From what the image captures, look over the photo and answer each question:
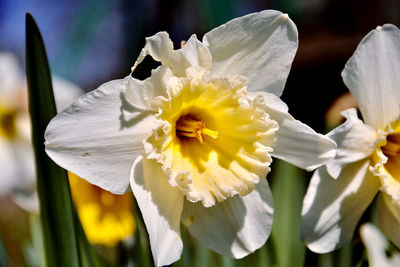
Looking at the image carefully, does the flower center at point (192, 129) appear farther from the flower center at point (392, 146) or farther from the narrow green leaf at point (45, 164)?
the flower center at point (392, 146)

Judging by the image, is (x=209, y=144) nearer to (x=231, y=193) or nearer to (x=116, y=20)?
(x=231, y=193)

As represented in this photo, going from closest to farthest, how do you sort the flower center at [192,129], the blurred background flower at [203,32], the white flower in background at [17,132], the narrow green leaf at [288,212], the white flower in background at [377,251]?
the white flower in background at [377,251] → the flower center at [192,129] → the white flower in background at [17,132] → the narrow green leaf at [288,212] → the blurred background flower at [203,32]

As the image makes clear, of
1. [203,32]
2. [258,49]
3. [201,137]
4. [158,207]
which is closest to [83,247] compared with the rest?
[158,207]

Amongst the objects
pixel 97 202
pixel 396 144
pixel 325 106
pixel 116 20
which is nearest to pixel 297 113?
pixel 325 106

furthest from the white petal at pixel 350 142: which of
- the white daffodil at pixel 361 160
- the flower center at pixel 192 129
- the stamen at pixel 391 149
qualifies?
the flower center at pixel 192 129

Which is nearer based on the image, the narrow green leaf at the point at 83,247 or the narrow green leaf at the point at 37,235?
the narrow green leaf at the point at 83,247
